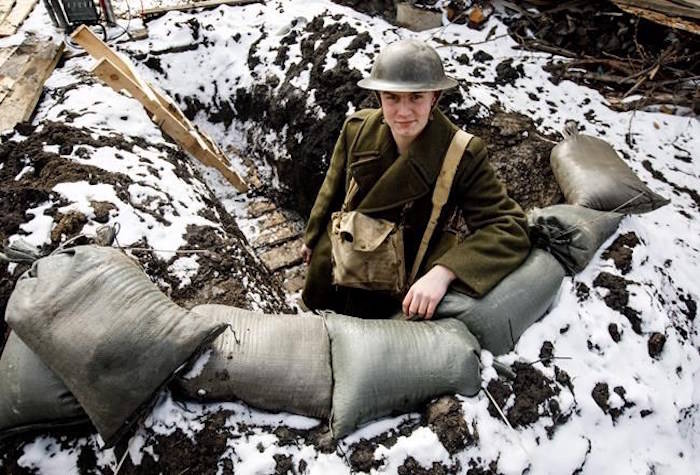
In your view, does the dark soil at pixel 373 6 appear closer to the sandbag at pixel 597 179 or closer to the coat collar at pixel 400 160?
the sandbag at pixel 597 179

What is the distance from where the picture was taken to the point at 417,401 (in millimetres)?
1729

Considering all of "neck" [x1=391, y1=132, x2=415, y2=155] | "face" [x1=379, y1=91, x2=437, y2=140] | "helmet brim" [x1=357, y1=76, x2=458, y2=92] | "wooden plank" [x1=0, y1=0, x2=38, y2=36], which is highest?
"helmet brim" [x1=357, y1=76, x2=458, y2=92]

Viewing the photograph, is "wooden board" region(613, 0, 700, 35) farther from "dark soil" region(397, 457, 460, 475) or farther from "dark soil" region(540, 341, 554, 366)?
"dark soil" region(397, 457, 460, 475)

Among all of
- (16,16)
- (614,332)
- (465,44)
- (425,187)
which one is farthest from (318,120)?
(16,16)

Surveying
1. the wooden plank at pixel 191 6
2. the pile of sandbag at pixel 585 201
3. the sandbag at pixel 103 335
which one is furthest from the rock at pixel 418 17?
the sandbag at pixel 103 335

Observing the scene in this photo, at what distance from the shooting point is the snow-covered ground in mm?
1629

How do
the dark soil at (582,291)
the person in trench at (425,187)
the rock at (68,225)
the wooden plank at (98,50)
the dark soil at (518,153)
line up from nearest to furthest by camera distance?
the person in trench at (425,187)
the rock at (68,225)
the dark soil at (582,291)
the dark soil at (518,153)
the wooden plank at (98,50)

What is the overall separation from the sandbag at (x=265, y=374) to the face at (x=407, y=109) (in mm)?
917

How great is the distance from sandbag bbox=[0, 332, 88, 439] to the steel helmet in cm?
151

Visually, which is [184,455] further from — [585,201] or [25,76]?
[25,76]

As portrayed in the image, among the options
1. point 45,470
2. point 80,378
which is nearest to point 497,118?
point 80,378

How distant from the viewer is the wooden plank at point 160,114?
10.5ft

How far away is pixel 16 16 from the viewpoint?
14.3ft

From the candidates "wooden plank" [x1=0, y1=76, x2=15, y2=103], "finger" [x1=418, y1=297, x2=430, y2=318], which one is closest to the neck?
"finger" [x1=418, y1=297, x2=430, y2=318]
